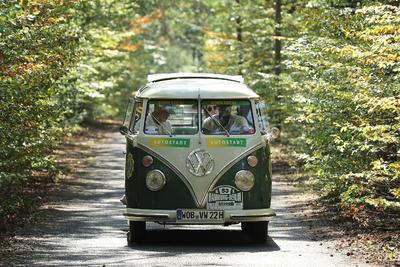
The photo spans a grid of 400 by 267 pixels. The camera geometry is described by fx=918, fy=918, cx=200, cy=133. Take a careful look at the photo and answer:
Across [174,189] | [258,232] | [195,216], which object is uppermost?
[174,189]

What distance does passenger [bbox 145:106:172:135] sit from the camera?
13688 millimetres

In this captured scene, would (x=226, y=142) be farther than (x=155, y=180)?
Yes

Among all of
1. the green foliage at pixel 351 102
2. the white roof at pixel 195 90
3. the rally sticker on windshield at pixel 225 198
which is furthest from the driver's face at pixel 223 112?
the green foliage at pixel 351 102

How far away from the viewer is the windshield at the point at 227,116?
13750 mm

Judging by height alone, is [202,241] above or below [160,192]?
below

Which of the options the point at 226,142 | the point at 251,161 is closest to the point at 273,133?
the point at 251,161

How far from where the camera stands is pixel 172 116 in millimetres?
13867

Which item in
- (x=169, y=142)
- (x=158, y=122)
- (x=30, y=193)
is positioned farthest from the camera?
(x=30, y=193)

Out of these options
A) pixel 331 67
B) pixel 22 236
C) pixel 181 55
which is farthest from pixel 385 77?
pixel 181 55

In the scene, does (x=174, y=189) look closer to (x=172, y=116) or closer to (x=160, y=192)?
(x=160, y=192)

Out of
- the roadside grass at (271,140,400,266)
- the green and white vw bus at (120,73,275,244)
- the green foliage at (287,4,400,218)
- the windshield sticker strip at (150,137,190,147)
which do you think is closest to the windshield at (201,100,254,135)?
the green and white vw bus at (120,73,275,244)

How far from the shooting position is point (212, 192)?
43.7 feet

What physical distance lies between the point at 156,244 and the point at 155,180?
1023 millimetres

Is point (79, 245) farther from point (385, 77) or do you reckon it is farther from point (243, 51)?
point (243, 51)
